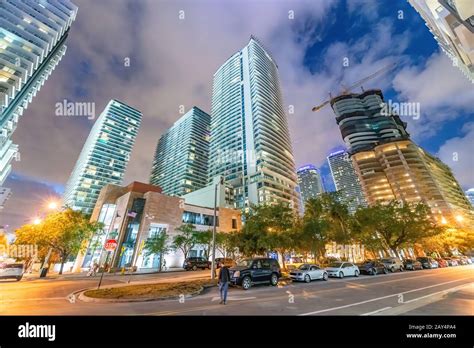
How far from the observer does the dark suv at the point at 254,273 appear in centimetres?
1351

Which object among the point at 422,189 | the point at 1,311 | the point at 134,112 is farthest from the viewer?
the point at 134,112

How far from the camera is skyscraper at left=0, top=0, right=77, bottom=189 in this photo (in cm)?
5772

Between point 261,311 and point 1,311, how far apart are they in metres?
9.23

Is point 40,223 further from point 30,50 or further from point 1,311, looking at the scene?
point 30,50

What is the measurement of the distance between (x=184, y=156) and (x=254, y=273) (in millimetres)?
133136

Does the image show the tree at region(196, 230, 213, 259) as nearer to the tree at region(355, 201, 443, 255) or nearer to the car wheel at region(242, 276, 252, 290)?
the car wheel at region(242, 276, 252, 290)

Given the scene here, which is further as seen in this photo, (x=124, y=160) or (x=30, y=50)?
(x=124, y=160)

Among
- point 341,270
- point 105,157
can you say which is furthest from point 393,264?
point 105,157

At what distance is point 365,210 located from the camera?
1544 inches

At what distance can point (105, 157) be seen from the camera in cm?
13275

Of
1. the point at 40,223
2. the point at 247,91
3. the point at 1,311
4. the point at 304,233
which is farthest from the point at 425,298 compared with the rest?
the point at 247,91

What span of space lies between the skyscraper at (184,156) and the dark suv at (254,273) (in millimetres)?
115378

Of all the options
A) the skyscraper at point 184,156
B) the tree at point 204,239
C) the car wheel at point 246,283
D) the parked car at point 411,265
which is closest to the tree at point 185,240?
the tree at point 204,239

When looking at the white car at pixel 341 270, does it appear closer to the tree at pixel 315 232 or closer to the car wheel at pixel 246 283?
the tree at pixel 315 232
